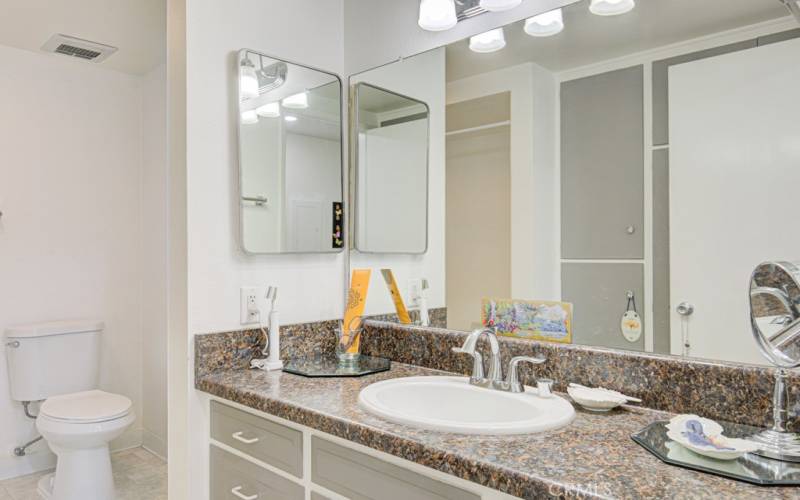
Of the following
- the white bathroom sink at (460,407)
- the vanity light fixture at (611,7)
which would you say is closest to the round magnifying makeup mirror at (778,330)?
the white bathroom sink at (460,407)

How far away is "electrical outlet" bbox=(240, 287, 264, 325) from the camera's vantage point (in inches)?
67.6

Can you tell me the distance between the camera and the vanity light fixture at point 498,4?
1540 mm

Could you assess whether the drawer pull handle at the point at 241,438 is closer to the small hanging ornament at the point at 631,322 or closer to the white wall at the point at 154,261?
the small hanging ornament at the point at 631,322

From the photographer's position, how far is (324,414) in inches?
47.6

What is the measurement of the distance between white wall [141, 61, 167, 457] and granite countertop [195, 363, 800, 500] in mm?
1982

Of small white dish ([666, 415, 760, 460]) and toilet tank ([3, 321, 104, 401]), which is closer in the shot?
small white dish ([666, 415, 760, 460])

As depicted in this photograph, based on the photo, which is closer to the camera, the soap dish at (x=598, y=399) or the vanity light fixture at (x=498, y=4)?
the soap dish at (x=598, y=399)

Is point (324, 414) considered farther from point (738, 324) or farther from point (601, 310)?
point (738, 324)

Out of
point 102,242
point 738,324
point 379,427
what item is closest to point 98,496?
point 102,242

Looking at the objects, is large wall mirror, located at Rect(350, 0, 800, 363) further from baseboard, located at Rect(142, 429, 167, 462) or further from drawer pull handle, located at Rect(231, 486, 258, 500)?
baseboard, located at Rect(142, 429, 167, 462)

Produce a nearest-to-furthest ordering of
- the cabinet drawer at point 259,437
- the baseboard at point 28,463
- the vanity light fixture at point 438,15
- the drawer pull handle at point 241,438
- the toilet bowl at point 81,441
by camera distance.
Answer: the cabinet drawer at point 259,437 < the drawer pull handle at point 241,438 < the vanity light fixture at point 438,15 < the toilet bowl at point 81,441 < the baseboard at point 28,463

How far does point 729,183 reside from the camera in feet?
3.91

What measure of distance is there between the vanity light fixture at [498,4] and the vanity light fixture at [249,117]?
801 mm
